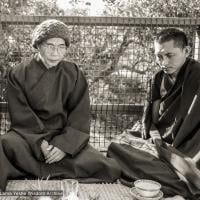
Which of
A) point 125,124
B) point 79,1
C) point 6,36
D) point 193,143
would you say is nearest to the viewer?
point 193,143

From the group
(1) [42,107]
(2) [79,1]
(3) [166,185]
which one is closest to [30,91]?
(1) [42,107]

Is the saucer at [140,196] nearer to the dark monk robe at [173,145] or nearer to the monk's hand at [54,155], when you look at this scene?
the dark monk robe at [173,145]

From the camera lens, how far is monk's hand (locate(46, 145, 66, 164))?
431cm

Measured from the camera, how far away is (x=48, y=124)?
450 centimetres

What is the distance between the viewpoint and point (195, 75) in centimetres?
444

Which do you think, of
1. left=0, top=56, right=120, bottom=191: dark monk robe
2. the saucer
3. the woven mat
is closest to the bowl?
the saucer

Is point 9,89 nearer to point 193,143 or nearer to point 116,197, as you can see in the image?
point 116,197

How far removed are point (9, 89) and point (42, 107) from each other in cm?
37

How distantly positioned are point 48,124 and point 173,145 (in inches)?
46.8

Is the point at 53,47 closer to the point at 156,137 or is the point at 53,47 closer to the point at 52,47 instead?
the point at 52,47

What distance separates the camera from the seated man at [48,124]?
429 cm

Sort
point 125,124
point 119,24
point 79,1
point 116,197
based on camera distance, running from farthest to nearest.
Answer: point 79,1 → point 125,124 → point 119,24 → point 116,197

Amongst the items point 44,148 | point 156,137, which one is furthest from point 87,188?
point 156,137

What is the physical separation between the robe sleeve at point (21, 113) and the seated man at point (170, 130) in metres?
0.80
